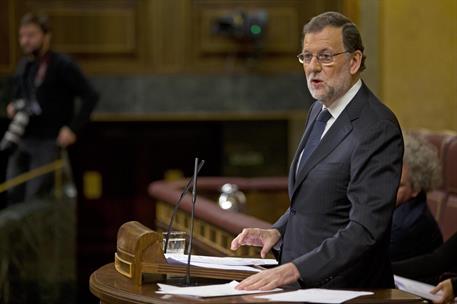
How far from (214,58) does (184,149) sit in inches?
31.7

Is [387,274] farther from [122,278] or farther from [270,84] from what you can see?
[270,84]

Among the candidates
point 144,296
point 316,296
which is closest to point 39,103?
point 144,296

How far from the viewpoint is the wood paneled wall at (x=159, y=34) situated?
9188 mm

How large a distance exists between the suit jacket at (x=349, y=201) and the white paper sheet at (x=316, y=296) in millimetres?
60

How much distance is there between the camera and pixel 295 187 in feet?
9.45

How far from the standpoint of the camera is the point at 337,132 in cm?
282

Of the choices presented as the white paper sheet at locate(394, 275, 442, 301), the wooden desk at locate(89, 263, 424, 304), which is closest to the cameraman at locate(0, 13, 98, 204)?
the white paper sheet at locate(394, 275, 442, 301)

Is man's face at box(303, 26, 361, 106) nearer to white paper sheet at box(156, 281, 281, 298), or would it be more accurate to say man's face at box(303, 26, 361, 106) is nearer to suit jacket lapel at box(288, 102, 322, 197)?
suit jacket lapel at box(288, 102, 322, 197)

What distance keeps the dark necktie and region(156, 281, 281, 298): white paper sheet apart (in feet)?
1.34

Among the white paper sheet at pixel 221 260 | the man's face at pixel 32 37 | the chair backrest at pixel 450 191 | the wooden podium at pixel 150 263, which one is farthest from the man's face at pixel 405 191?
the man's face at pixel 32 37

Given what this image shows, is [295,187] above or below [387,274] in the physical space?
above

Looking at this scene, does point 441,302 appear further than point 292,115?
No

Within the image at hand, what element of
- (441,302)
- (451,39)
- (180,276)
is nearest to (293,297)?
(180,276)

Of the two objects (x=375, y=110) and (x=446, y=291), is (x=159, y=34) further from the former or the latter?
(x=375, y=110)
